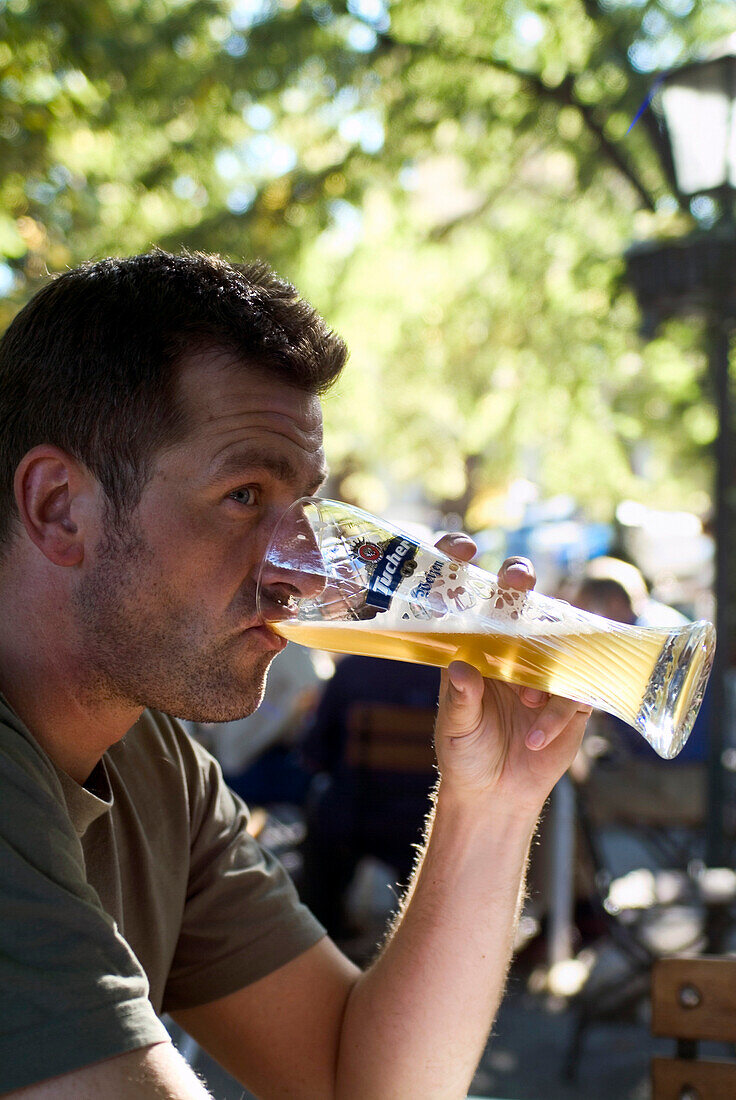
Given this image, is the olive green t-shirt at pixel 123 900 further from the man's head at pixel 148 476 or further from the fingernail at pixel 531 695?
the fingernail at pixel 531 695

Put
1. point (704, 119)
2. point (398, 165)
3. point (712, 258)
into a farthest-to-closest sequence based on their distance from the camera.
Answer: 1. point (398, 165)
2. point (712, 258)
3. point (704, 119)

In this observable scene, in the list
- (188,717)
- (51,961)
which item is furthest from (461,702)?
(51,961)

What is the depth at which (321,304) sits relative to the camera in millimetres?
7254

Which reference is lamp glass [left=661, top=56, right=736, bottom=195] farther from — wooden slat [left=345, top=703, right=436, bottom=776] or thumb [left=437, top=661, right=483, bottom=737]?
thumb [left=437, top=661, right=483, bottom=737]

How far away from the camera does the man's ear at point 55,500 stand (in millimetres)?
1370

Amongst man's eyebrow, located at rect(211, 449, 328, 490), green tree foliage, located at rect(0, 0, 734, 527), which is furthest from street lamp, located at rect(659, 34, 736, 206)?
man's eyebrow, located at rect(211, 449, 328, 490)

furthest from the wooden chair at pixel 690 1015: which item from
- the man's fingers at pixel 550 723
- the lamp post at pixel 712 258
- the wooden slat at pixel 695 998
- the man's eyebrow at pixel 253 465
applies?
the lamp post at pixel 712 258

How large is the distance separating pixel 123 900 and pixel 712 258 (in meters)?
3.55

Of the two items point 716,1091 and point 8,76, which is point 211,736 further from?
point 716,1091

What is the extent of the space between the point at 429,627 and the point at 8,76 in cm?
420

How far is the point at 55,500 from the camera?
139cm

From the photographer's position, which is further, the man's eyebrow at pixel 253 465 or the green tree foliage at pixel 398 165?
the green tree foliage at pixel 398 165

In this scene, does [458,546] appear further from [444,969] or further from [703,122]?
[703,122]

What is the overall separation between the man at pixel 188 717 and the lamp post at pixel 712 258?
2.17 metres
